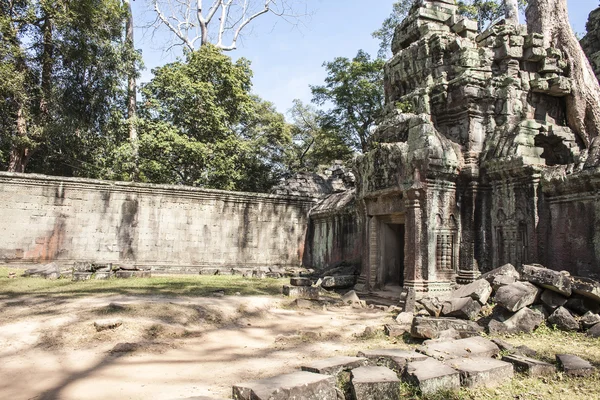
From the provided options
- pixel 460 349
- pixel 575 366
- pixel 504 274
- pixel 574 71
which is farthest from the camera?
pixel 574 71

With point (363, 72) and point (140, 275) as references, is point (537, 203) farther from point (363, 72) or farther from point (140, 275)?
point (363, 72)

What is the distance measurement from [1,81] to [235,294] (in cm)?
1135

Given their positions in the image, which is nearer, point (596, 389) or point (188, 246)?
point (596, 389)

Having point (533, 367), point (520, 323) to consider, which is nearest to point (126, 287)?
point (520, 323)

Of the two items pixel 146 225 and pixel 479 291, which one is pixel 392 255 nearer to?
pixel 479 291

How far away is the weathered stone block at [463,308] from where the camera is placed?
20.7 feet

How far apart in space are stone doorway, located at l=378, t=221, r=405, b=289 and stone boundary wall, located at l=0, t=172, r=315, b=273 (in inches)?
246

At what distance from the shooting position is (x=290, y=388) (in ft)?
10.7

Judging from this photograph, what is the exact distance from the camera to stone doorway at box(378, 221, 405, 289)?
1002 centimetres

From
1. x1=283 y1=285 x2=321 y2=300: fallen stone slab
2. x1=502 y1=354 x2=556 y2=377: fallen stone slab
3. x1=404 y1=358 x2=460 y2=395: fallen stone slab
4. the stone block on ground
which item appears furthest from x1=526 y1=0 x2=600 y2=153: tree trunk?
x1=404 y1=358 x2=460 y2=395: fallen stone slab

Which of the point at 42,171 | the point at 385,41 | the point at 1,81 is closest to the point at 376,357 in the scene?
the point at 1,81

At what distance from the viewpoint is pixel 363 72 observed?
22.0 metres

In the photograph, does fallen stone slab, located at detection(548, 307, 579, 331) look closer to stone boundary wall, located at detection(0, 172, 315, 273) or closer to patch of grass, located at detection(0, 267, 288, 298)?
patch of grass, located at detection(0, 267, 288, 298)

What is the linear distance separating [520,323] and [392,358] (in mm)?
2689
